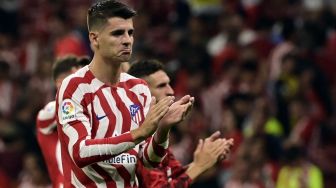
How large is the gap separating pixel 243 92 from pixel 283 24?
1.51 m

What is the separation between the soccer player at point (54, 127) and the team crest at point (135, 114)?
1466 millimetres

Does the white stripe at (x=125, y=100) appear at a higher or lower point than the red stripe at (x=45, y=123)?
higher

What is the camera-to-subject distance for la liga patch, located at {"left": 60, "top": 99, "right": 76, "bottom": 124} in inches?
245

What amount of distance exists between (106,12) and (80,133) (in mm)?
724

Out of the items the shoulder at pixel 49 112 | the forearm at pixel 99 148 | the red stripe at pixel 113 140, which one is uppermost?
the red stripe at pixel 113 140

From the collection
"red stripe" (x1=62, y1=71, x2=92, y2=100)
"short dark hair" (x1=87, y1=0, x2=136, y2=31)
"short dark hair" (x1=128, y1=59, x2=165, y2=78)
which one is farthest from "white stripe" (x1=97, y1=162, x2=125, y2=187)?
"short dark hair" (x1=128, y1=59, x2=165, y2=78)

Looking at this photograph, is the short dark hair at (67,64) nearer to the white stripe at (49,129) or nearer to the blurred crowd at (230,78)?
the white stripe at (49,129)

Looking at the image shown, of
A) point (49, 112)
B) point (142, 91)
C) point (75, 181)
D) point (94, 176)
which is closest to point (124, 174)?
point (94, 176)

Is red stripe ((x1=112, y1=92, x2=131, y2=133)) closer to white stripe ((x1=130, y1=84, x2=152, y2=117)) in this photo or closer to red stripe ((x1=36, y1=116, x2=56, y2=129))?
white stripe ((x1=130, y1=84, x2=152, y2=117))

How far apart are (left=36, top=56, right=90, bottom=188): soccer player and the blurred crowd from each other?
3.28 m

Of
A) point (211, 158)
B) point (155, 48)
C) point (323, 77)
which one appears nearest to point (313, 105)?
point (323, 77)

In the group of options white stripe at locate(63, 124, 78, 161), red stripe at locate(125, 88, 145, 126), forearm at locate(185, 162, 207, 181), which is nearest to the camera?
white stripe at locate(63, 124, 78, 161)

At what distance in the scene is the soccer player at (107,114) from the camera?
6117 millimetres

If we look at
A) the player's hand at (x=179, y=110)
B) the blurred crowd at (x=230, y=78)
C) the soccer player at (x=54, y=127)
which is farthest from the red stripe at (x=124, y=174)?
the blurred crowd at (x=230, y=78)
